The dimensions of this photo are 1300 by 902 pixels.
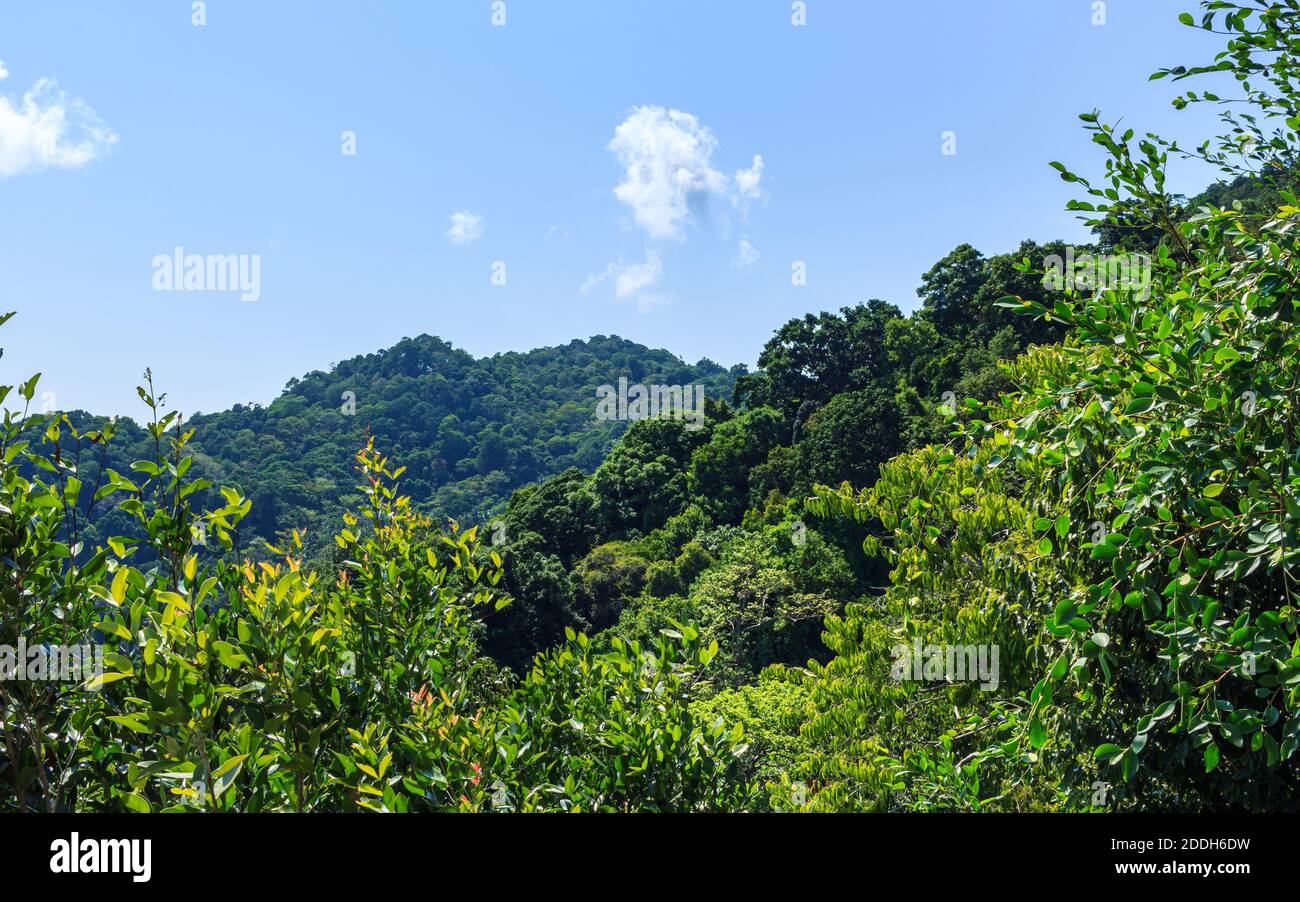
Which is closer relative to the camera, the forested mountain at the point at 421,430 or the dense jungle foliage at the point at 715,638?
the dense jungle foliage at the point at 715,638

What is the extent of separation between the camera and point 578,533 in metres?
36.9

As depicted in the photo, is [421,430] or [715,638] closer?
[715,638]

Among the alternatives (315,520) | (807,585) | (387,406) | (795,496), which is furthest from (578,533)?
(387,406)

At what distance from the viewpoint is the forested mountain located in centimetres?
5947

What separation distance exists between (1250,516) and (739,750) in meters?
1.56

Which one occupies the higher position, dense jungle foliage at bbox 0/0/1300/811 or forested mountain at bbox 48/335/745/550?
forested mountain at bbox 48/335/745/550

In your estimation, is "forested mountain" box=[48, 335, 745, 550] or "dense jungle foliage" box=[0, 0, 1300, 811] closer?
"dense jungle foliage" box=[0, 0, 1300, 811]

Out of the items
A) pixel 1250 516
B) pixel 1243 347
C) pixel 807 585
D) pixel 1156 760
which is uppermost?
pixel 1243 347

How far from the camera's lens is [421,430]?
75250 millimetres

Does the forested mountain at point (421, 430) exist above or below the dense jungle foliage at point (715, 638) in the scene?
above

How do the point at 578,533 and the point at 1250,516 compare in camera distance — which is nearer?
the point at 1250,516

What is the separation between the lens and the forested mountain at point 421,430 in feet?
195
